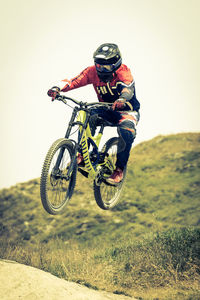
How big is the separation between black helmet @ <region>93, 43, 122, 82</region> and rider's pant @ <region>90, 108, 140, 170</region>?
87cm

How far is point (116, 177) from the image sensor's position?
9.44m

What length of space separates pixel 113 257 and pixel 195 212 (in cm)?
971

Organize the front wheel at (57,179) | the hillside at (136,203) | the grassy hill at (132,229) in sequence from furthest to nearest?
1. the hillside at (136,203)
2. the grassy hill at (132,229)
3. the front wheel at (57,179)

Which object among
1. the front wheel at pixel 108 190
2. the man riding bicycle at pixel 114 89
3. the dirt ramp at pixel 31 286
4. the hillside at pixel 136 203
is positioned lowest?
the hillside at pixel 136 203

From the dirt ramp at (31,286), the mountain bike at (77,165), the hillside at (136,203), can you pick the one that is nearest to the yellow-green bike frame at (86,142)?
the mountain bike at (77,165)

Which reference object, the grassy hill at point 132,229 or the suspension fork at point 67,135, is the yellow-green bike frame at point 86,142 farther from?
the grassy hill at point 132,229

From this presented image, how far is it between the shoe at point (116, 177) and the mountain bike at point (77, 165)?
4.7 inches

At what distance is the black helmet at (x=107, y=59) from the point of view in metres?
8.38

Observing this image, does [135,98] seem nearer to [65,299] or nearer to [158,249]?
[65,299]

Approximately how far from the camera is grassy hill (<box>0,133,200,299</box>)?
1334cm

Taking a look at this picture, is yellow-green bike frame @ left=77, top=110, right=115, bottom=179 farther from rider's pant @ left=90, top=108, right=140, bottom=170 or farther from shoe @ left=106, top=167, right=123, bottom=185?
shoe @ left=106, top=167, right=123, bottom=185

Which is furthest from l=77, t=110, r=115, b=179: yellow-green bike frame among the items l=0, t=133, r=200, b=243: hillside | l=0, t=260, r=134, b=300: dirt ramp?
l=0, t=133, r=200, b=243: hillside

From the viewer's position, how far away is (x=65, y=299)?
336 inches

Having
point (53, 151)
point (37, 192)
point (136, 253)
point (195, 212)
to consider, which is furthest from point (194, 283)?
point (37, 192)
